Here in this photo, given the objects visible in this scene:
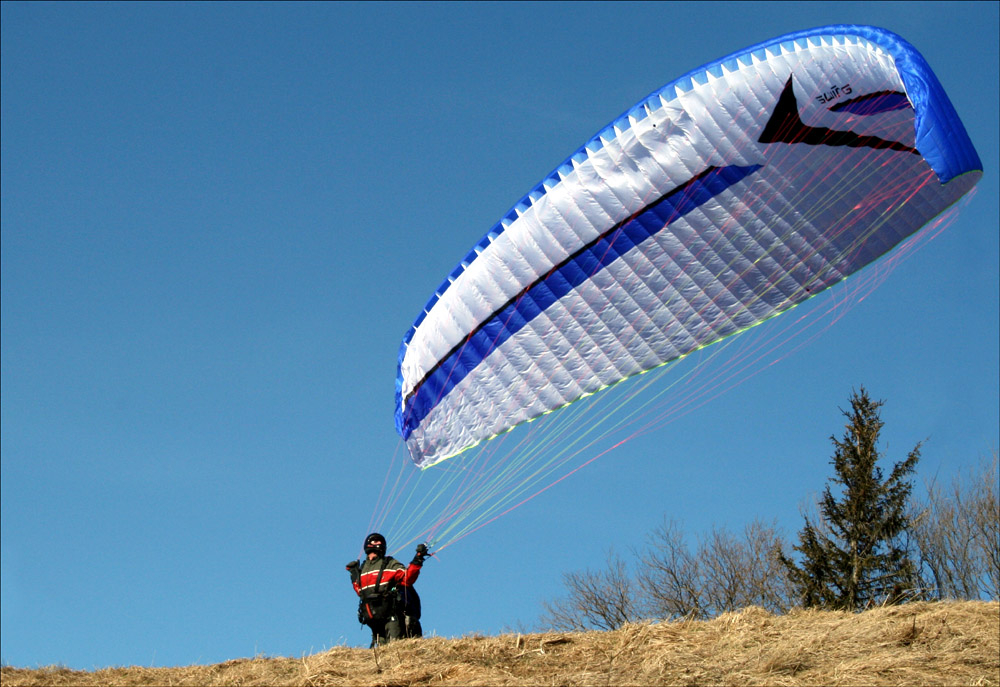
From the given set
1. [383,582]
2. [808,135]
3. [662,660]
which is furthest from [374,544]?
[808,135]

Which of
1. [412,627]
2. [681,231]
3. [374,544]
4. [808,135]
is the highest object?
[808,135]

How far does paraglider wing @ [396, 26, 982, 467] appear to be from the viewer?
1109cm

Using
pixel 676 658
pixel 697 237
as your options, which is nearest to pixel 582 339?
pixel 697 237

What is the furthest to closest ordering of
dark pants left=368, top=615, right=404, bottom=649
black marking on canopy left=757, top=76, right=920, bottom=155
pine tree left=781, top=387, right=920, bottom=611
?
pine tree left=781, top=387, right=920, bottom=611
black marking on canopy left=757, top=76, right=920, bottom=155
dark pants left=368, top=615, right=404, bottom=649

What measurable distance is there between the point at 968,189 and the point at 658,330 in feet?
11.2

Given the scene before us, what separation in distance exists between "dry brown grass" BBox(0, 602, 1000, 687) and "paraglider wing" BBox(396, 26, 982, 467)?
3.06m

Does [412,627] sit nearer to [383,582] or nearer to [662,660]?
[383,582]

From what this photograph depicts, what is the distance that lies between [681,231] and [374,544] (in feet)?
14.8

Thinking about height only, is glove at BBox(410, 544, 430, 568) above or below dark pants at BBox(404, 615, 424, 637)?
above

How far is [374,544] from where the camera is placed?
448 inches

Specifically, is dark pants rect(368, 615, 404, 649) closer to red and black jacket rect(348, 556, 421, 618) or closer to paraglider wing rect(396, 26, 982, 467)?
red and black jacket rect(348, 556, 421, 618)

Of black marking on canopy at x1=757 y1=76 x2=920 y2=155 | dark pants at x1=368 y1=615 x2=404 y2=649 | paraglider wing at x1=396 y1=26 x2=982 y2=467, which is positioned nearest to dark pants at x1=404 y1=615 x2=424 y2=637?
dark pants at x1=368 y1=615 x2=404 y2=649

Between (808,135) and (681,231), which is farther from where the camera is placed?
(681,231)

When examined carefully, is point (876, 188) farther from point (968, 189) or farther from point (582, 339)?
point (582, 339)
